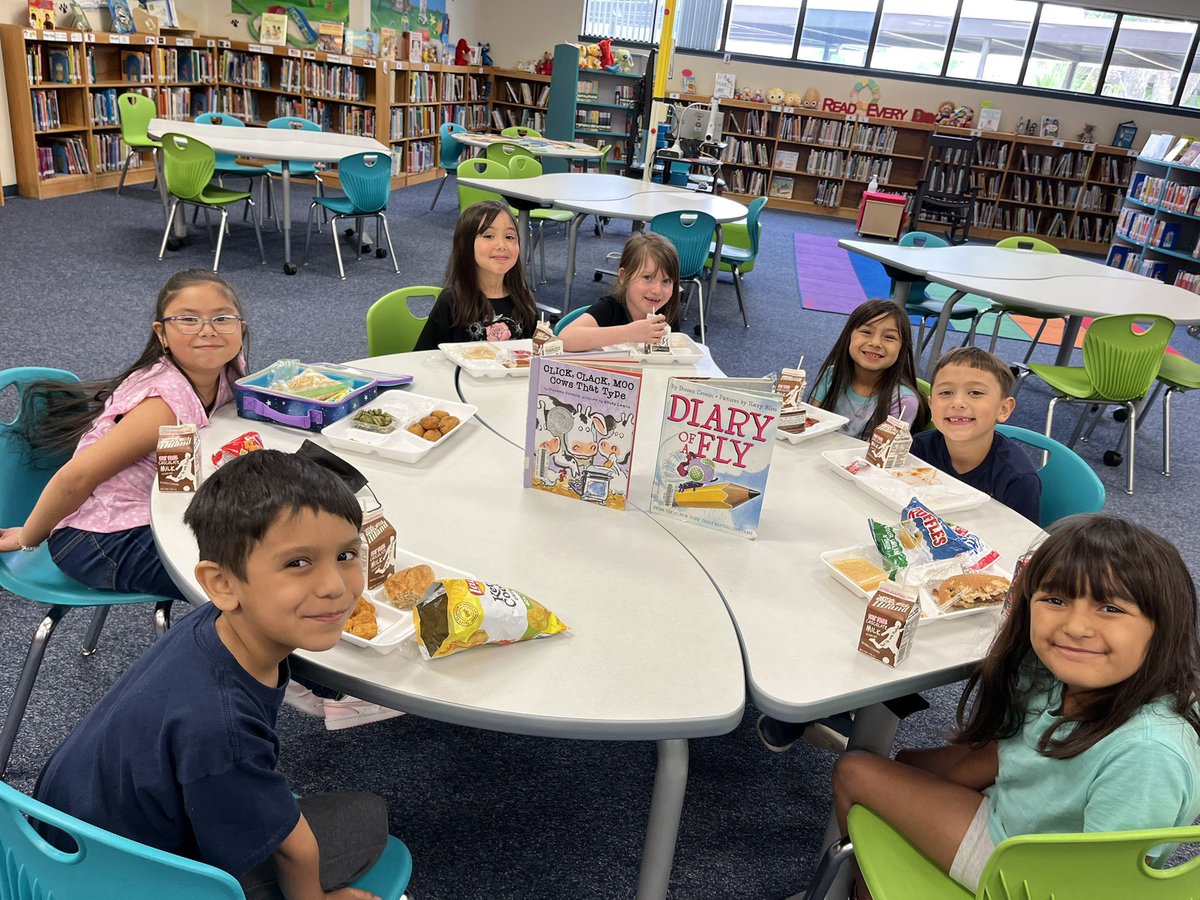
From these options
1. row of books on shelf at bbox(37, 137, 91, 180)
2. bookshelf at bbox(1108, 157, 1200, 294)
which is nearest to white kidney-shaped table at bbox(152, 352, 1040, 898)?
row of books on shelf at bbox(37, 137, 91, 180)

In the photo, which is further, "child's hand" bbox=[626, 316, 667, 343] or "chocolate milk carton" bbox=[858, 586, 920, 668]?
"child's hand" bbox=[626, 316, 667, 343]

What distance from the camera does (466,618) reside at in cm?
118

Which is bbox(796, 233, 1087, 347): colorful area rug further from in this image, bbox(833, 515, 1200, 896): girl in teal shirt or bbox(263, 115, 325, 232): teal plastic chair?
bbox(833, 515, 1200, 896): girl in teal shirt

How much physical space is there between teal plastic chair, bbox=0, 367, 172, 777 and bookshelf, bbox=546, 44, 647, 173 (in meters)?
7.68

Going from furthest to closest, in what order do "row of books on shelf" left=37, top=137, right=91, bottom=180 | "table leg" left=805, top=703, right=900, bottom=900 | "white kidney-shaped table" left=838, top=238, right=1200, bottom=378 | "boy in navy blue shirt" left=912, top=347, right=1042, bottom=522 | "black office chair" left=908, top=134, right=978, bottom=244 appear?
"black office chair" left=908, top=134, right=978, bottom=244
"row of books on shelf" left=37, top=137, right=91, bottom=180
"white kidney-shaped table" left=838, top=238, right=1200, bottom=378
"boy in navy blue shirt" left=912, top=347, right=1042, bottom=522
"table leg" left=805, top=703, right=900, bottom=900

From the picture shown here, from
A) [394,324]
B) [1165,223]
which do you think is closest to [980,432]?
[394,324]

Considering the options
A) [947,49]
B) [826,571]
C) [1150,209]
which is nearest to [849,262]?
[1150,209]

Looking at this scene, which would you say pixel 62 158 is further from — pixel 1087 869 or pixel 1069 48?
pixel 1069 48

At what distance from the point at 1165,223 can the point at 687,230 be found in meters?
5.28

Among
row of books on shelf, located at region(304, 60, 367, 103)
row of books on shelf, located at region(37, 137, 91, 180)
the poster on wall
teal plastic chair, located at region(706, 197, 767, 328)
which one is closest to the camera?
teal plastic chair, located at region(706, 197, 767, 328)

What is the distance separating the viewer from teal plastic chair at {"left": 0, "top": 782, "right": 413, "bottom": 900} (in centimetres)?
79

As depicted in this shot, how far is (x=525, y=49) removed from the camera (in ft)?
34.4

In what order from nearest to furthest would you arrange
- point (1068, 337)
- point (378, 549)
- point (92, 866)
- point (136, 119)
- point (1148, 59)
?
1. point (92, 866)
2. point (378, 549)
3. point (1068, 337)
4. point (136, 119)
5. point (1148, 59)

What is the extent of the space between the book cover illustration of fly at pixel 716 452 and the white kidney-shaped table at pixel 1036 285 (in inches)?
113
